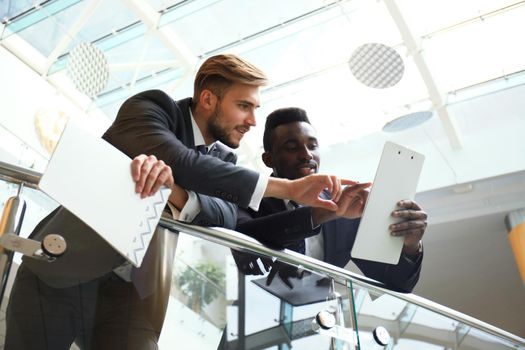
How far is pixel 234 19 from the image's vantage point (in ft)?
31.1

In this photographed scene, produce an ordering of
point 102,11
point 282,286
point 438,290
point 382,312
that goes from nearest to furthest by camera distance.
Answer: point 282,286
point 382,312
point 102,11
point 438,290

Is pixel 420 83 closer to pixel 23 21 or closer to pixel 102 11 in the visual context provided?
pixel 102 11

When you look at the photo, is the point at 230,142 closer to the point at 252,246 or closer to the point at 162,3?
the point at 252,246

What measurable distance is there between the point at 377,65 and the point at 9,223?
6.60 m

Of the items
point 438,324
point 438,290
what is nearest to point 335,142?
point 438,290

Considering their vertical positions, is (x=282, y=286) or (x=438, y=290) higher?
(x=438, y=290)

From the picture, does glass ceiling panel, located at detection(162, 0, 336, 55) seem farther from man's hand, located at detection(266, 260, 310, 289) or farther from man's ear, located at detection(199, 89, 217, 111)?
man's hand, located at detection(266, 260, 310, 289)

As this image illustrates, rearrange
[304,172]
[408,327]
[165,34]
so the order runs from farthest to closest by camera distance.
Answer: [165,34]
[304,172]
[408,327]

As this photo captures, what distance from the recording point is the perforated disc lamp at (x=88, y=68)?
8445 mm

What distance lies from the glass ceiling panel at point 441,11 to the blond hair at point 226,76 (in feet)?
22.0

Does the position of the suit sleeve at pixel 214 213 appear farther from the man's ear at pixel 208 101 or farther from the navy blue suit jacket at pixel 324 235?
the man's ear at pixel 208 101

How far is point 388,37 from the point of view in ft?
31.7

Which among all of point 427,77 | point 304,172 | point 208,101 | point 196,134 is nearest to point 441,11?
point 427,77

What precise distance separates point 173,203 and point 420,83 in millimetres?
9107
